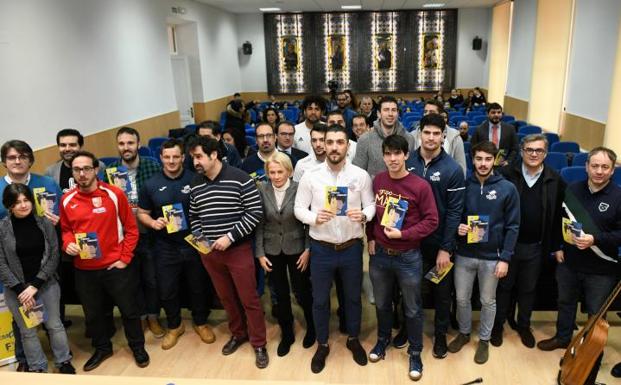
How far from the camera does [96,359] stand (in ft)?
11.3

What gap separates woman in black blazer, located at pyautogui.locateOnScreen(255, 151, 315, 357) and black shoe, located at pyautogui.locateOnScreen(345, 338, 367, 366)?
0.56 meters

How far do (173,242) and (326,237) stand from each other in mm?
1224

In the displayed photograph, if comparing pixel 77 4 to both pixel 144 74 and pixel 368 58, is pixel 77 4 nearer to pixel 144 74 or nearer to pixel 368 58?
pixel 144 74

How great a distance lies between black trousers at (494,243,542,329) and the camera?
3230 mm

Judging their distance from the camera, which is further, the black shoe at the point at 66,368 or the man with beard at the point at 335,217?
the black shoe at the point at 66,368

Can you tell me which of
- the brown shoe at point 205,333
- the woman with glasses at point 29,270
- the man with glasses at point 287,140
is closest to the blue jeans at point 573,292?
the man with glasses at point 287,140

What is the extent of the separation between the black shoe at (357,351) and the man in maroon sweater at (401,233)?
0.27m

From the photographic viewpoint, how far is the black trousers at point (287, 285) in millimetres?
3285

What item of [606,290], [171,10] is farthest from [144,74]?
[606,290]

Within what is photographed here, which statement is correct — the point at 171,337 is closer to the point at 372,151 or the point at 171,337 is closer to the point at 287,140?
the point at 287,140

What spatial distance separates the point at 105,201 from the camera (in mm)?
3098

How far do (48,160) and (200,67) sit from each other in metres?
7.14

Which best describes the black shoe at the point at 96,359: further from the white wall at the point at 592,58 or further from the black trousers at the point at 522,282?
the white wall at the point at 592,58

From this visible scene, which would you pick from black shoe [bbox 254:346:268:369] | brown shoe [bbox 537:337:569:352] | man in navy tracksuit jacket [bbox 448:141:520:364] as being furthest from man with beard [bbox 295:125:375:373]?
brown shoe [bbox 537:337:569:352]
